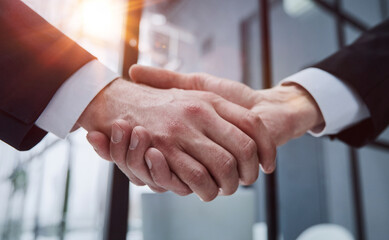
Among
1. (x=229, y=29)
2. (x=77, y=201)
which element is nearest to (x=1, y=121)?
(x=77, y=201)

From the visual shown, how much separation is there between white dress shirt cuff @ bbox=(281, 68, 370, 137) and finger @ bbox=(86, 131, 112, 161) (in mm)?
598

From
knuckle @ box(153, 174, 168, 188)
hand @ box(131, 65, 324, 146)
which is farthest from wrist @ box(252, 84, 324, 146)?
knuckle @ box(153, 174, 168, 188)

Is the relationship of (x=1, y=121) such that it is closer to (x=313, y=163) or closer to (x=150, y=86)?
(x=150, y=86)

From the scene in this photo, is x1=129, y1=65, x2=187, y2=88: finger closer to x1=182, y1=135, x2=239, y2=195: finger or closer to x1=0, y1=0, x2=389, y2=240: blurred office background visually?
x1=0, y1=0, x2=389, y2=240: blurred office background

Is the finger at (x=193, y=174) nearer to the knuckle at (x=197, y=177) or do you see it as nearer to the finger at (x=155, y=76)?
the knuckle at (x=197, y=177)

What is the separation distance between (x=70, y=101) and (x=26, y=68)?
4.0 inches

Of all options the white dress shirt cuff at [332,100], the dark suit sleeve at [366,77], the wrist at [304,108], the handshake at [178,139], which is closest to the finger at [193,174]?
the handshake at [178,139]

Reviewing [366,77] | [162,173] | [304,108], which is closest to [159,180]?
[162,173]

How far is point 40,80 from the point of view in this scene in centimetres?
56

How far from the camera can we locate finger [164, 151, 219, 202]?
549mm

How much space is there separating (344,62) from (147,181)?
711mm

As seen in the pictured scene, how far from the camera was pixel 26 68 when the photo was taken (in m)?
0.54

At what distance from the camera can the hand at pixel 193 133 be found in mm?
565

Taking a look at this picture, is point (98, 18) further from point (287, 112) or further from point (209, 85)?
point (287, 112)
